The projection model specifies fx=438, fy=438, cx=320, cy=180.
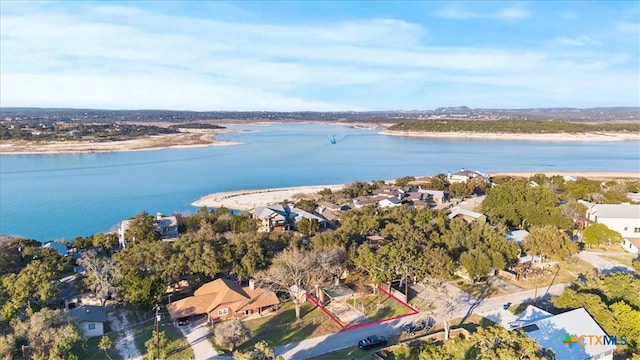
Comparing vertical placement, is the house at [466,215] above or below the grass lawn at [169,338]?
above

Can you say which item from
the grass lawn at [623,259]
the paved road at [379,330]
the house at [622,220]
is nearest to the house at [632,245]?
the grass lawn at [623,259]

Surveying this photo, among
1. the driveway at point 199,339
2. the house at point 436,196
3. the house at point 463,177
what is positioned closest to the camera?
the driveway at point 199,339

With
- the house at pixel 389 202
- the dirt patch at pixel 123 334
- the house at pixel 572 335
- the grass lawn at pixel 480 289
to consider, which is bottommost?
the dirt patch at pixel 123 334

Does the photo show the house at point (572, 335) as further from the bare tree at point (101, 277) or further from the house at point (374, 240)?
the bare tree at point (101, 277)

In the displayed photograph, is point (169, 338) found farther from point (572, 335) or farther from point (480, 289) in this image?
point (480, 289)

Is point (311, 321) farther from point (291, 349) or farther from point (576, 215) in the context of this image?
point (576, 215)

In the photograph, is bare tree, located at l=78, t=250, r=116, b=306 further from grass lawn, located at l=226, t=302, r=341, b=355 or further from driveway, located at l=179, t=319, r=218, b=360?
grass lawn, located at l=226, t=302, r=341, b=355

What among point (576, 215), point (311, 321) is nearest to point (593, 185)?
point (576, 215)
